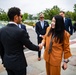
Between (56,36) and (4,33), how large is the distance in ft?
3.48

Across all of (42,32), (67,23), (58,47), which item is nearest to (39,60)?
(42,32)

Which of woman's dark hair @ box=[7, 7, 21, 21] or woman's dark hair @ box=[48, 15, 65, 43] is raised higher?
woman's dark hair @ box=[7, 7, 21, 21]

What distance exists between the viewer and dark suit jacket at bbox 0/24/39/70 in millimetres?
2990

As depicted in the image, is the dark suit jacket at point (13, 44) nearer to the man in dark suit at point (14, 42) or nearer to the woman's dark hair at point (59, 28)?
the man in dark suit at point (14, 42)

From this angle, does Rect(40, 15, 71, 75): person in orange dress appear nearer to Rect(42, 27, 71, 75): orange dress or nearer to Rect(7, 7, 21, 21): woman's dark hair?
Rect(42, 27, 71, 75): orange dress

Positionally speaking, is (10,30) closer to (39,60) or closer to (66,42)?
(66,42)

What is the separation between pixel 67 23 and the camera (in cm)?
637

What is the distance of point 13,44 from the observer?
301cm

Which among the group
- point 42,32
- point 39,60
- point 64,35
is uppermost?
point 64,35

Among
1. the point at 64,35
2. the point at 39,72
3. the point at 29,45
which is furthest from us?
the point at 39,72

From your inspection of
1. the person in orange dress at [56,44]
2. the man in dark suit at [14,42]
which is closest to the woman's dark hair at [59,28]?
the person in orange dress at [56,44]

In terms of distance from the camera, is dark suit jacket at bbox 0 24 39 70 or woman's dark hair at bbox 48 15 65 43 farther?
woman's dark hair at bbox 48 15 65 43

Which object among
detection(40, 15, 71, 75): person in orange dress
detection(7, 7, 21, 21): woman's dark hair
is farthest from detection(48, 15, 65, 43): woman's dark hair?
detection(7, 7, 21, 21): woman's dark hair

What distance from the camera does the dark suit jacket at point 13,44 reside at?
299 cm
